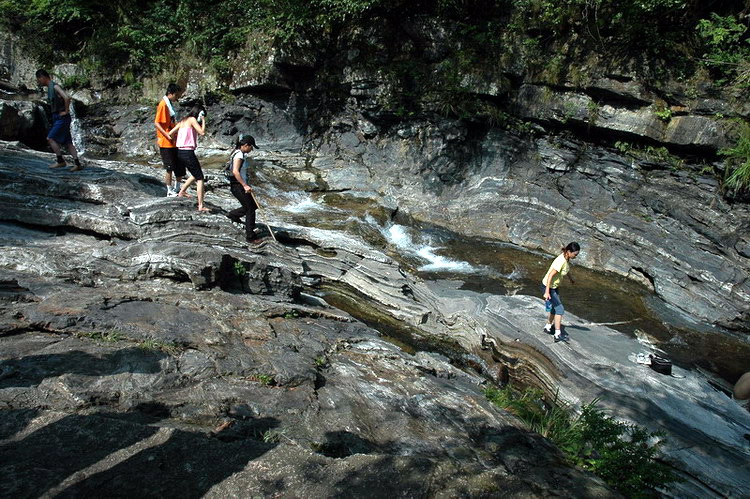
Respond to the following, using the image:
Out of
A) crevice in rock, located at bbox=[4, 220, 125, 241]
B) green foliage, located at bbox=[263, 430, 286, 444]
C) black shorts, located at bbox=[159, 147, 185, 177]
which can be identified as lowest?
green foliage, located at bbox=[263, 430, 286, 444]

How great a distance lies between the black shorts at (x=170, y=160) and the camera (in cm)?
876

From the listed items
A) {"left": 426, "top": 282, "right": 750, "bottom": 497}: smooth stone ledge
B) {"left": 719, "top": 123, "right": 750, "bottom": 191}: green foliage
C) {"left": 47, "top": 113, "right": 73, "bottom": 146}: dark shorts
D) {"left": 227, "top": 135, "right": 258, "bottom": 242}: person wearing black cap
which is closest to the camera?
{"left": 426, "top": 282, "right": 750, "bottom": 497}: smooth stone ledge

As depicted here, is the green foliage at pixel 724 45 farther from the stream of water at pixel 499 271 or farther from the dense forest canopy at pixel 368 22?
the stream of water at pixel 499 271

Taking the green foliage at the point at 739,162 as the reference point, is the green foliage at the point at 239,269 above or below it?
below

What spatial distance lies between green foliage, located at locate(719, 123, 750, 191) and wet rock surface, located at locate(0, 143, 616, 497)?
837 centimetres

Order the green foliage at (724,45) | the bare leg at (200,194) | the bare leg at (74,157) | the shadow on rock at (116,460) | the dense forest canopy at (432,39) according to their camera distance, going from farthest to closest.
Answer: the dense forest canopy at (432,39)
the green foliage at (724,45)
the bare leg at (74,157)
the bare leg at (200,194)
the shadow on rock at (116,460)

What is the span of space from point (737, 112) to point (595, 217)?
389cm

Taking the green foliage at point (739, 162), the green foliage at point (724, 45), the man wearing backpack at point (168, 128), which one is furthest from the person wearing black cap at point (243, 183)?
the green foliage at point (724, 45)

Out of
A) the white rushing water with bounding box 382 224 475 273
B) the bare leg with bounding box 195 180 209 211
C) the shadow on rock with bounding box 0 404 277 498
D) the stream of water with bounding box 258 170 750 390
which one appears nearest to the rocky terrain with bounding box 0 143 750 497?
the shadow on rock with bounding box 0 404 277 498

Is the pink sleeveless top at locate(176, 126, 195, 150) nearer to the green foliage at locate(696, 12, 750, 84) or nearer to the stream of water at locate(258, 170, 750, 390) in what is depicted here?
the stream of water at locate(258, 170, 750, 390)

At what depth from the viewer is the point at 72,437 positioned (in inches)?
132

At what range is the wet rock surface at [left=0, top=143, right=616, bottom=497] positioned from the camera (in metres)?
3.22

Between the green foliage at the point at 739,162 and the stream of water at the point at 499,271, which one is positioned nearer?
the stream of water at the point at 499,271

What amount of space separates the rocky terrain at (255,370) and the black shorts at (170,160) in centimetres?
75
